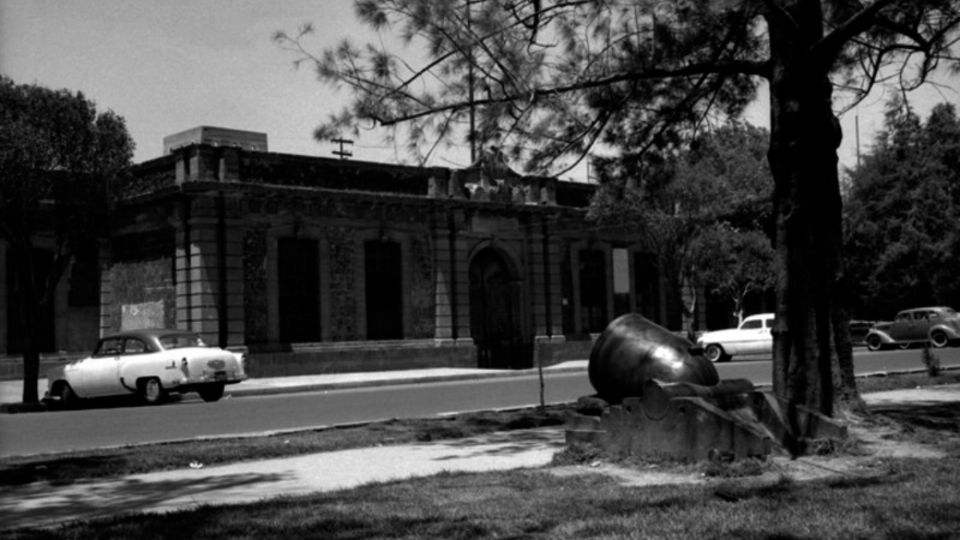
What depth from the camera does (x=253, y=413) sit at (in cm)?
1716

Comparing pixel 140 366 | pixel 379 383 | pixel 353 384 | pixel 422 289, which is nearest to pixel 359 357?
pixel 422 289

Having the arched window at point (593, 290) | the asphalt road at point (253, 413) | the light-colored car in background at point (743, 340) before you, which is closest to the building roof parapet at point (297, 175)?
the arched window at point (593, 290)

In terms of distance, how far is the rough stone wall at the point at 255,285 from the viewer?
27.5 metres

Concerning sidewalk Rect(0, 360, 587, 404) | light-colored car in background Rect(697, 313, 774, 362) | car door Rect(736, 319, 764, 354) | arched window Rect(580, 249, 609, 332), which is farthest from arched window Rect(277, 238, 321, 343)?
car door Rect(736, 319, 764, 354)

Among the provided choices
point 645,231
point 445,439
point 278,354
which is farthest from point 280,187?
point 445,439

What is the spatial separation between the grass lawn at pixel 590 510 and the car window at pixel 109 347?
39.5ft

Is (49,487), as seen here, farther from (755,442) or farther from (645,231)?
(645,231)

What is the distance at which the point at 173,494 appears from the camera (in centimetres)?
826

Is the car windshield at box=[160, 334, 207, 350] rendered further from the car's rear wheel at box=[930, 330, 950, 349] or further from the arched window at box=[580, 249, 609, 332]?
the car's rear wheel at box=[930, 330, 950, 349]

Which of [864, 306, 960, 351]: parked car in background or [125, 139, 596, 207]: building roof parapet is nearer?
[125, 139, 596, 207]: building roof parapet

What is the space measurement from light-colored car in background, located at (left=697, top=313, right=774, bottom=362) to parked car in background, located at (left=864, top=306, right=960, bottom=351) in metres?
7.09

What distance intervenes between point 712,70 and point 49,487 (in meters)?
7.68

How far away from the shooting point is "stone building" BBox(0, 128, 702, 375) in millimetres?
26984

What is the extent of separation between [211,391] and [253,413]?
12.6ft
